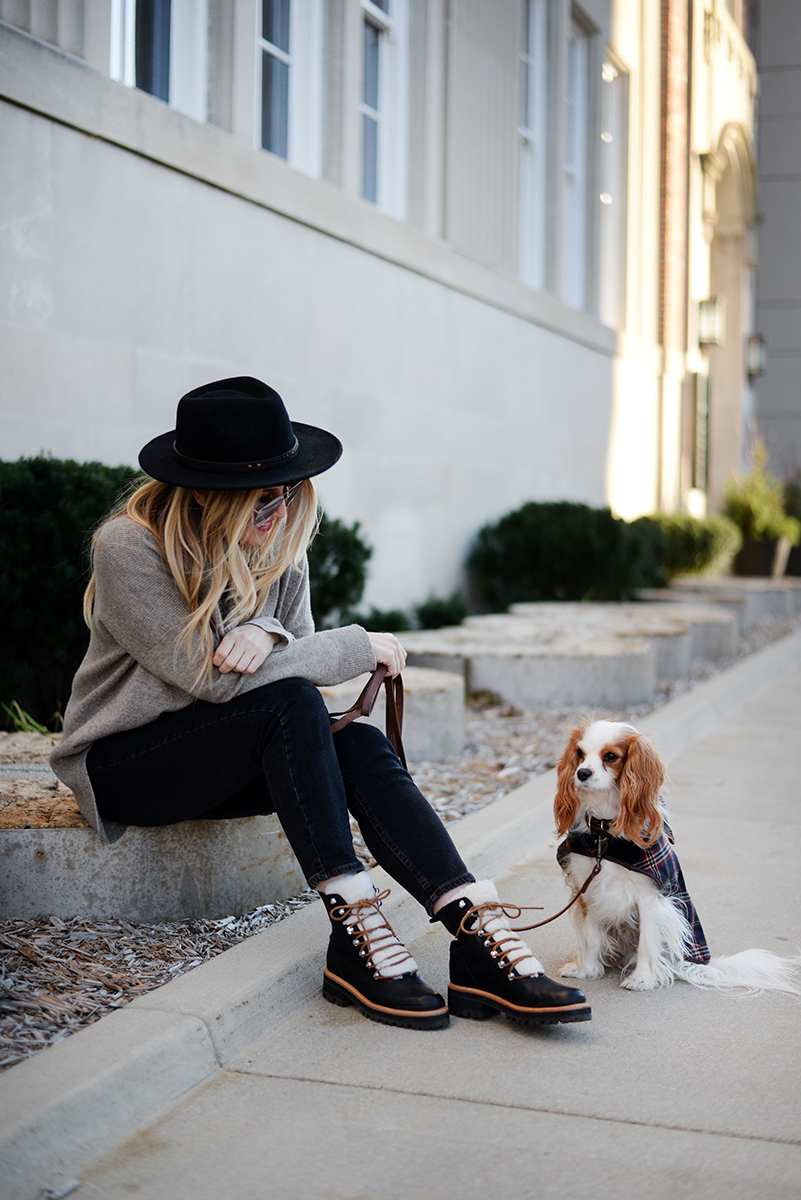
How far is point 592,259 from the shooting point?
14219 millimetres

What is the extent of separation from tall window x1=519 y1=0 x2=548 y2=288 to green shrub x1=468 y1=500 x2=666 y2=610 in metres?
2.97

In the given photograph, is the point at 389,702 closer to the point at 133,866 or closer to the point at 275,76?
the point at 133,866

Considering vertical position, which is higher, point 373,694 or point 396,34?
point 396,34

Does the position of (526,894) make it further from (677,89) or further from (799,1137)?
(677,89)

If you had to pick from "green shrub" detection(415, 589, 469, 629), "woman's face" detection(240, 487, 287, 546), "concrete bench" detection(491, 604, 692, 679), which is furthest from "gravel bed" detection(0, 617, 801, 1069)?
"green shrub" detection(415, 589, 469, 629)

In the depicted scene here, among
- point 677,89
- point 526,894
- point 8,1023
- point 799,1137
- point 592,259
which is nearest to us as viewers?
point 799,1137

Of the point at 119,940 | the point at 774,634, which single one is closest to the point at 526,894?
the point at 119,940

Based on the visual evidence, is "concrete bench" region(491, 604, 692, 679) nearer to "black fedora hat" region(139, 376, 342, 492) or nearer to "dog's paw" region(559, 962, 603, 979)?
"dog's paw" region(559, 962, 603, 979)

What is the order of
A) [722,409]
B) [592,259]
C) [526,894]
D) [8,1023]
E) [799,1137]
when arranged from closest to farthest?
[799,1137] < [8,1023] < [526,894] < [592,259] < [722,409]

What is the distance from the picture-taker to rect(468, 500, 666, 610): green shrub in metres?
11.1

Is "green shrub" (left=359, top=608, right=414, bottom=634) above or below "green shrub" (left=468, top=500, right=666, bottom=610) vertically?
below

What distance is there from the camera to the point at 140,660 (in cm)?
309

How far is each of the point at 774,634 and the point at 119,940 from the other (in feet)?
34.8

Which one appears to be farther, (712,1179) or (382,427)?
(382,427)
